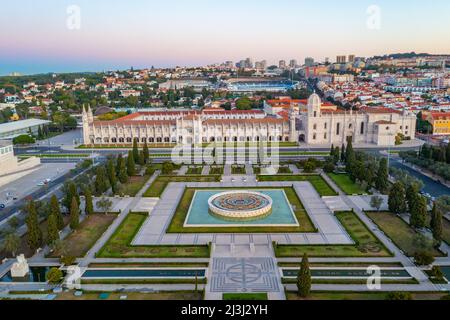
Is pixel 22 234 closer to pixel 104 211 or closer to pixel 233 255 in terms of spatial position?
pixel 104 211

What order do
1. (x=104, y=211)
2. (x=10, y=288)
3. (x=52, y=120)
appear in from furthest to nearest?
1. (x=52, y=120)
2. (x=104, y=211)
3. (x=10, y=288)

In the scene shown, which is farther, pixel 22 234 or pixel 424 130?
pixel 424 130

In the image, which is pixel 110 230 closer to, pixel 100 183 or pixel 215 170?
pixel 100 183

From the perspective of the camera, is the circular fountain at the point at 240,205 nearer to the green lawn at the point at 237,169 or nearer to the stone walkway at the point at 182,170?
the green lawn at the point at 237,169

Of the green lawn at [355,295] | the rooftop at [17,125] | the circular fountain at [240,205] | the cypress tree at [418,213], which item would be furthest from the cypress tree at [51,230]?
the rooftop at [17,125]

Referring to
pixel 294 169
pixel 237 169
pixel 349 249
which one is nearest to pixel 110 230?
pixel 349 249
